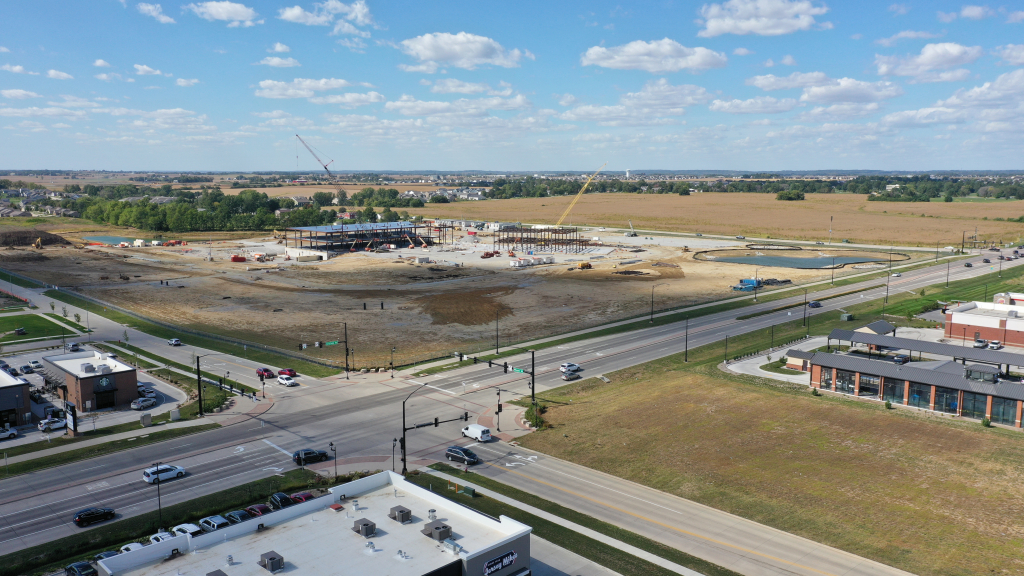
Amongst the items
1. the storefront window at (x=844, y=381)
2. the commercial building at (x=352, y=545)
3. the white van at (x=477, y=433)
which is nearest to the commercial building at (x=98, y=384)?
the white van at (x=477, y=433)

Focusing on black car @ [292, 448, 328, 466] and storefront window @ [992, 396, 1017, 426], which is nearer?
black car @ [292, 448, 328, 466]

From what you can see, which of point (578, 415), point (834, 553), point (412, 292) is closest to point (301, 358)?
point (578, 415)

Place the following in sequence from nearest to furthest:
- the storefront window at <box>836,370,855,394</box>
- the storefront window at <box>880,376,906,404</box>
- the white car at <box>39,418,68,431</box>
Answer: the white car at <box>39,418,68,431</box>
the storefront window at <box>880,376,906,404</box>
the storefront window at <box>836,370,855,394</box>

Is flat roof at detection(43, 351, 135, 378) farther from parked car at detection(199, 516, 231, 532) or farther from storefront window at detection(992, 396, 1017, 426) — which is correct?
storefront window at detection(992, 396, 1017, 426)

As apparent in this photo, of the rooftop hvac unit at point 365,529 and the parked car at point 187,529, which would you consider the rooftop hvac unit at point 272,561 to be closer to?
the rooftop hvac unit at point 365,529

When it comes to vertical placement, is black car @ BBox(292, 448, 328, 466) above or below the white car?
above

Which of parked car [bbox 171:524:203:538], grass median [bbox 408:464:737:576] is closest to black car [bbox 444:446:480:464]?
grass median [bbox 408:464:737:576]

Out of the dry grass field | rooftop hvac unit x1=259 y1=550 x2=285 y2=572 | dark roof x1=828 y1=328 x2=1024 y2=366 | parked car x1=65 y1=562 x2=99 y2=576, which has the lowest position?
the dry grass field
